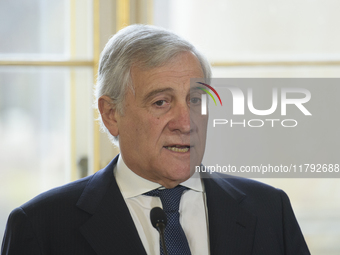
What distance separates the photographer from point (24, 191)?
2.45 meters

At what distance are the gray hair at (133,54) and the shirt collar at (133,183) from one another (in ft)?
0.73

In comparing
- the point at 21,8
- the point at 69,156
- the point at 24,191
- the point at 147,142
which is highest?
the point at 21,8

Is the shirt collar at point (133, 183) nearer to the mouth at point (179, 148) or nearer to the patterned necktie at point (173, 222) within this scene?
the patterned necktie at point (173, 222)

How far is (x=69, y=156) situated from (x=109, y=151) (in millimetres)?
252

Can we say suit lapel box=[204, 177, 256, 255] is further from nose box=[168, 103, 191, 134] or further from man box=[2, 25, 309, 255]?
nose box=[168, 103, 191, 134]

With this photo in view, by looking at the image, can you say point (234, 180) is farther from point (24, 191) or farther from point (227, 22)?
point (24, 191)

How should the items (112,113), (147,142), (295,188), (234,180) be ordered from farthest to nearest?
(295,188) → (234,180) → (112,113) → (147,142)

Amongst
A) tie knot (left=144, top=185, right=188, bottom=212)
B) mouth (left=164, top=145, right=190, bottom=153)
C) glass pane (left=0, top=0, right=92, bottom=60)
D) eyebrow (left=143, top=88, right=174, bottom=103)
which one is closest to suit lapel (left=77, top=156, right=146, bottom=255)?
tie knot (left=144, top=185, right=188, bottom=212)

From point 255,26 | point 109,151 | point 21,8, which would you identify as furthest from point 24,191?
point 255,26

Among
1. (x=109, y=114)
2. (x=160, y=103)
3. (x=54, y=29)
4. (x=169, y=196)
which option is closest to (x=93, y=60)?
(x=54, y=29)

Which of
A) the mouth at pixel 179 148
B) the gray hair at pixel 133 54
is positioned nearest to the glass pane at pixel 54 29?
the gray hair at pixel 133 54

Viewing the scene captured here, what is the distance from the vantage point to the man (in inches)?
53.2

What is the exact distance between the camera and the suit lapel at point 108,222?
1313mm

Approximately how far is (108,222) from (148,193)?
0.57 feet
